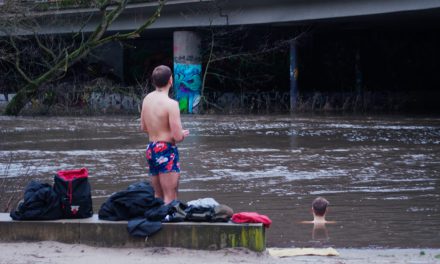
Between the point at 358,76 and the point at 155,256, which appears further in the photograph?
the point at 358,76

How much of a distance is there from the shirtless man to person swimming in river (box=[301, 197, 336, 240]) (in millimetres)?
1747

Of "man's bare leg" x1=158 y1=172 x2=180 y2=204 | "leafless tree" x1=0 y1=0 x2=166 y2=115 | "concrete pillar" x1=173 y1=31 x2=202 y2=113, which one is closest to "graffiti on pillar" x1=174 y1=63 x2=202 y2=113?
"concrete pillar" x1=173 y1=31 x2=202 y2=113

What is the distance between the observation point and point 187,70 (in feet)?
122

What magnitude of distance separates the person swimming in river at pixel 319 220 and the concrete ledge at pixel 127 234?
1.60 m

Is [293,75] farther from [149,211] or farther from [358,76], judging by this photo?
[149,211]

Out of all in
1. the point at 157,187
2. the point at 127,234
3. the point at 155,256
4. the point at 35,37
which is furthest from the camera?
the point at 35,37

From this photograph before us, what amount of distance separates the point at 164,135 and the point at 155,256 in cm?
153

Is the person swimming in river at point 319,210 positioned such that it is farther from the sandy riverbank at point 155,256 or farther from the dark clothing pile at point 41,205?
the dark clothing pile at point 41,205

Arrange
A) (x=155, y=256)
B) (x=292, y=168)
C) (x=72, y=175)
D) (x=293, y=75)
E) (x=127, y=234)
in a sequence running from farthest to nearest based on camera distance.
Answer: (x=293, y=75) < (x=292, y=168) < (x=72, y=175) < (x=127, y=234) < (x=155, y=256)

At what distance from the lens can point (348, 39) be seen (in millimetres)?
45000

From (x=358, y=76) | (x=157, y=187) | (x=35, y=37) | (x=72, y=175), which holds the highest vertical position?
(x=35, y=37)

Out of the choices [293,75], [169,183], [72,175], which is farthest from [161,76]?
[293,75]

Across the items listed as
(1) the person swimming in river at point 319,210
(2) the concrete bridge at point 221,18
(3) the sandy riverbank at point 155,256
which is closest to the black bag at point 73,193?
(3) the sandy riverbank at point 155,256

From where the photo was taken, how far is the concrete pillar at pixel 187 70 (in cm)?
3650
